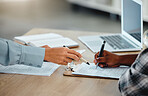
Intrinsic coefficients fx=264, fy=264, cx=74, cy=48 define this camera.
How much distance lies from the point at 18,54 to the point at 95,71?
0.40 metres

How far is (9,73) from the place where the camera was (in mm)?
1354

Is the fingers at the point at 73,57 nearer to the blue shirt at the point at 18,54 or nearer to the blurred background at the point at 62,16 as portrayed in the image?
the blue shirt at the point at 18,54

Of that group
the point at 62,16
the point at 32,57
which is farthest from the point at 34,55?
the point at 62,16

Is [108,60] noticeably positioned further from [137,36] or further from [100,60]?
[137,36]

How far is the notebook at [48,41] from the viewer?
1.82m

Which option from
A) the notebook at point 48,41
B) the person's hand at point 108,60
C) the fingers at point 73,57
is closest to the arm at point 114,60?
the person's hand at point 108,60

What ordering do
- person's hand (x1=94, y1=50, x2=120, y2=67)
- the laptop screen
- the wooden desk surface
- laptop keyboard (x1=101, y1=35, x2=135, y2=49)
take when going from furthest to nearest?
laptop keyboard (x1=101, y1=35, x2=135, y2=49) → the laptop screen → person's hand (x1=94, y1=50, x2=120, y2=67) → the wooden desk surface

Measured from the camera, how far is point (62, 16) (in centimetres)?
654

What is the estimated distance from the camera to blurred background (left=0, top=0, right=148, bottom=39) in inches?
210

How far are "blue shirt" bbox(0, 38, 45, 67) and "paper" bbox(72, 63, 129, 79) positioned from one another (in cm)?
20

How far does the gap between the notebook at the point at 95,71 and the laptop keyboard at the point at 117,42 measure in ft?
1.23

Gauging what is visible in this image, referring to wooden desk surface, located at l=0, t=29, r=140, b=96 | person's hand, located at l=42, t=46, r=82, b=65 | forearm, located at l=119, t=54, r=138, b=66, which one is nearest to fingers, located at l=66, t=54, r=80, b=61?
person's hand, located at l=42, t=46, r=82, b=65

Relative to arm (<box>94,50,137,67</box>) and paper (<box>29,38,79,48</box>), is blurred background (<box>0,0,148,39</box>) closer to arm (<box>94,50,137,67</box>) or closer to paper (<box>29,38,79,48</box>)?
paper (<box>29,38,79,48</box>)

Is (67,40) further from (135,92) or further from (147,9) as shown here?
(147,9)
